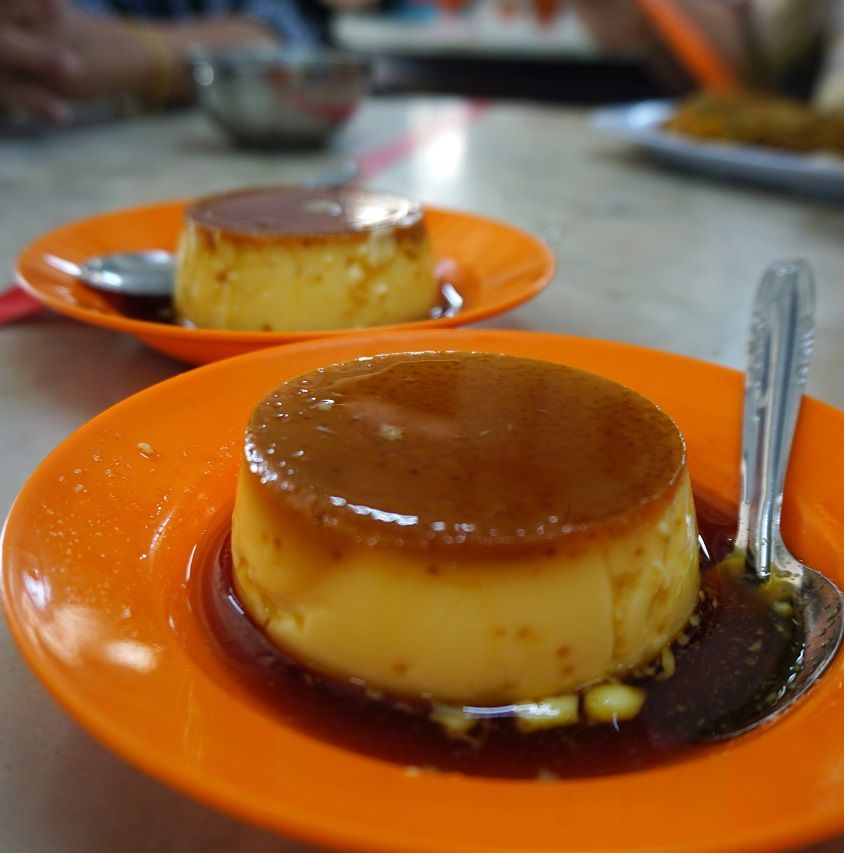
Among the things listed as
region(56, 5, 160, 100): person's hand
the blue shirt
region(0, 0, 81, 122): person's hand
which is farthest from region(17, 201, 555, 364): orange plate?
the blue shirt

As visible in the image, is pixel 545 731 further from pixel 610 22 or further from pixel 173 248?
pixel 610 22

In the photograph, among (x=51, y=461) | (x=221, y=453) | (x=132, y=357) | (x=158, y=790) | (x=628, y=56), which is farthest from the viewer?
(x=628, y=56)

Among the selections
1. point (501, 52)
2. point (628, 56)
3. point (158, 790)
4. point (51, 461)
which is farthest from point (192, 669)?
point (501, 52)

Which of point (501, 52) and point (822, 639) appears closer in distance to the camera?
point (822, 639)

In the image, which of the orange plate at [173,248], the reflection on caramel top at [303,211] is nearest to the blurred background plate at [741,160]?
the orange plate at [173,248]

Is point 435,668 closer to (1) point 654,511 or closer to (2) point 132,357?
(1) point 654,511

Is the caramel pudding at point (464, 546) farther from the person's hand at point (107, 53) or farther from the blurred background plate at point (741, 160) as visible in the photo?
the person's hand at point (107, 53)

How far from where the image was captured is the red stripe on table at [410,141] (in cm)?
258

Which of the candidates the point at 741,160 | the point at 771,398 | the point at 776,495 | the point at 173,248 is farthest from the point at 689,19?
the point at 776,495

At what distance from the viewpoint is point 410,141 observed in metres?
2.98

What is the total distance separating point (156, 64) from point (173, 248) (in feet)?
6.18

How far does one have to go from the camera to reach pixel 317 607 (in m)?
0.63

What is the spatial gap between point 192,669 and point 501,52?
17.4ft

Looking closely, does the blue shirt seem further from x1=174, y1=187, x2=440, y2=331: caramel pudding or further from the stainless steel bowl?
x1=174, y1=187, x2=440, y2=331: caramel pudding
